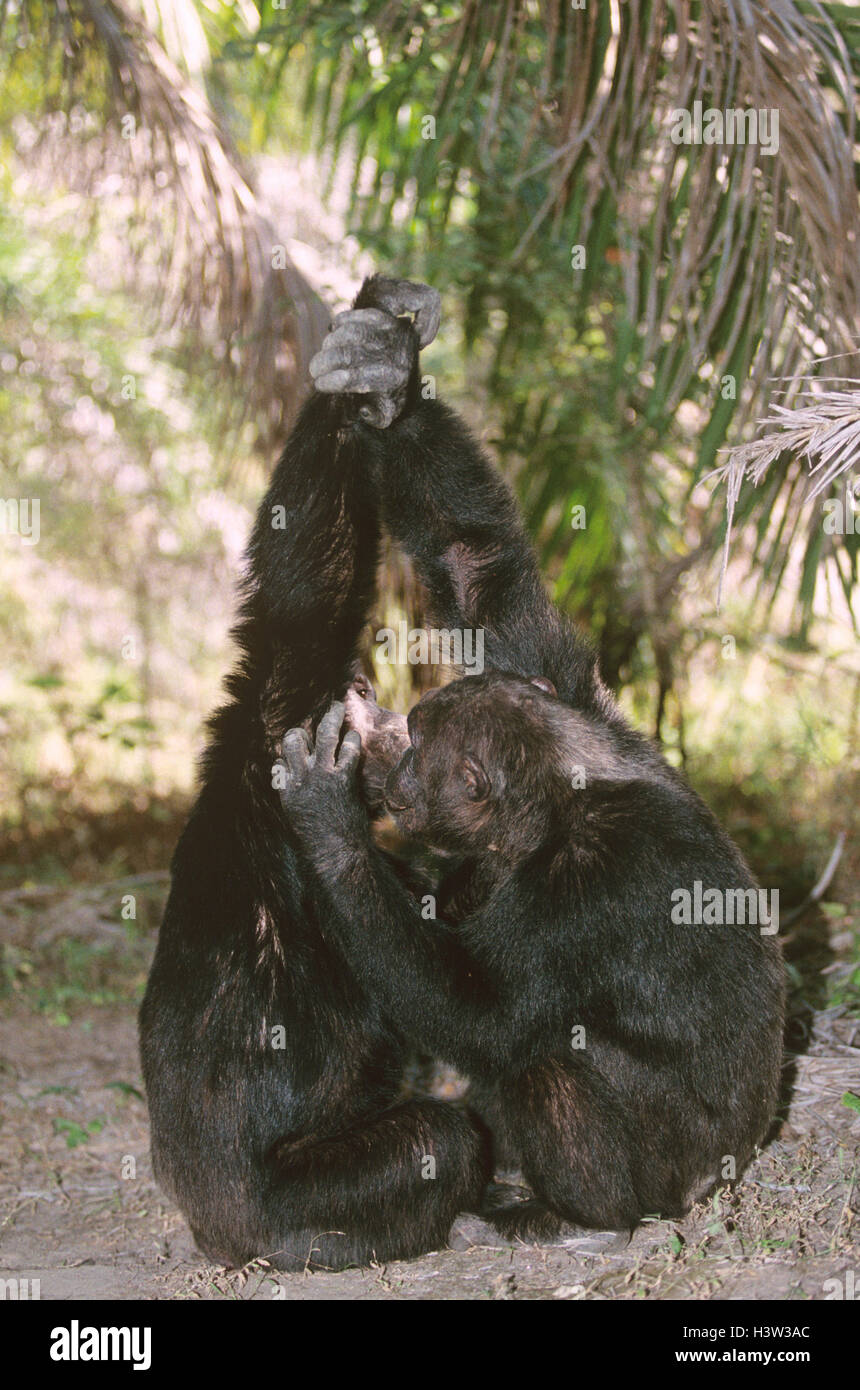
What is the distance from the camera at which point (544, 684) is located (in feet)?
15.0

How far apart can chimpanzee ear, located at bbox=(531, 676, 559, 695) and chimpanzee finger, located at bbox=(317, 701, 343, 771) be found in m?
0.76

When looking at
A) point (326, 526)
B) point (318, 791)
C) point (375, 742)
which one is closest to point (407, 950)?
point (318, 791)

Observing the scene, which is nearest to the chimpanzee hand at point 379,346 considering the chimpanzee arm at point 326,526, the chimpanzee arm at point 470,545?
the chimpanzee arm at point 326,526

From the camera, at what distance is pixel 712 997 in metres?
4.03

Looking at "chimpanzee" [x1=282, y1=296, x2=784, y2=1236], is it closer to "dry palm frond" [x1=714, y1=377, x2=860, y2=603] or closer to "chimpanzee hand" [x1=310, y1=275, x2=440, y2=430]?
"chimpanzee hand" [x1=310, y1=275, x2=440, y2=430]

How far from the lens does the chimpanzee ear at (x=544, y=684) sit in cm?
451

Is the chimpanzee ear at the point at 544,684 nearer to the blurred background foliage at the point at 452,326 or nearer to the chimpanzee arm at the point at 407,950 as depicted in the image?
the chimpanzee arm at the point at 407,950

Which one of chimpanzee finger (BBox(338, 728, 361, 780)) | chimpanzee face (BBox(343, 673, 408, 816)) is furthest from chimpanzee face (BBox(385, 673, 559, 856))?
chimpanzee finger (BBox(338, 728, 361, 780))

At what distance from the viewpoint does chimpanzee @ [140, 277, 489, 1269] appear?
4066mm

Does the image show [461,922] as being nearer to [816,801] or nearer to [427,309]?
[427,309]

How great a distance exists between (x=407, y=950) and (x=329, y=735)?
29.6 inches

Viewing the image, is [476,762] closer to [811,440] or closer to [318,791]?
[318,791]
